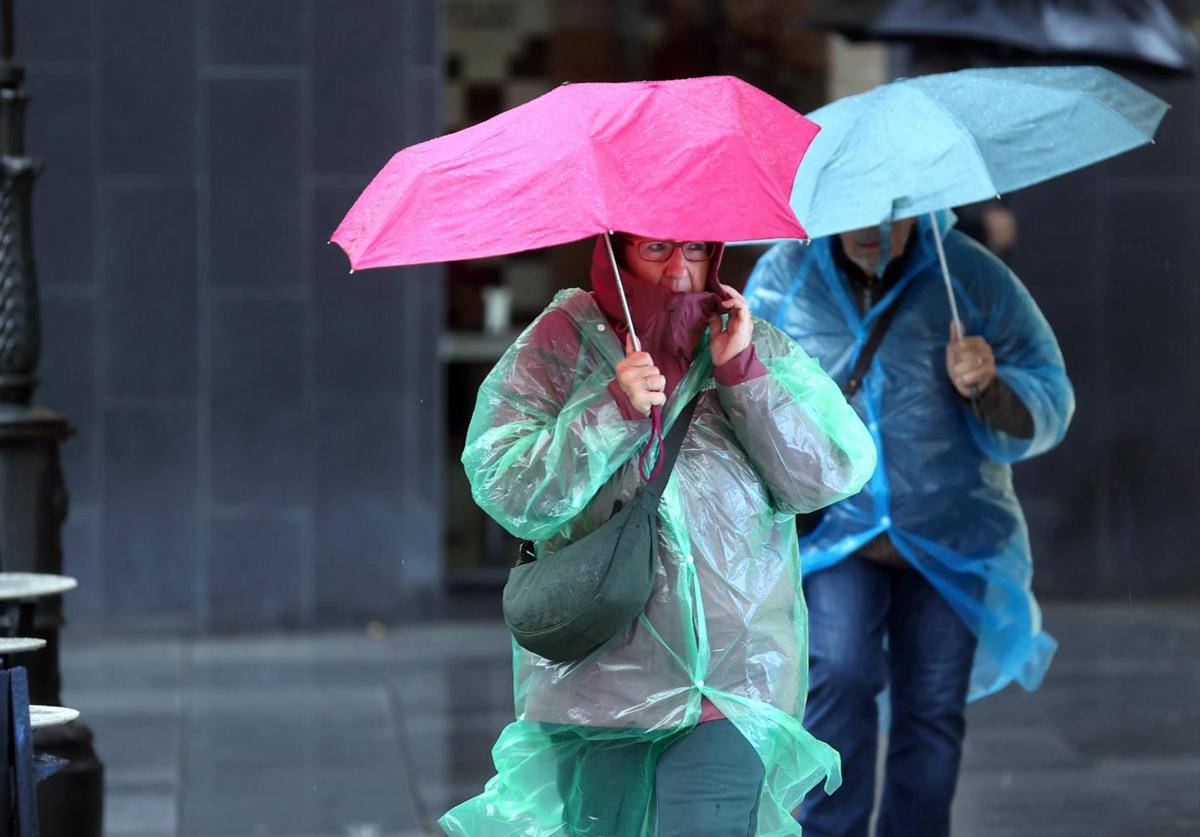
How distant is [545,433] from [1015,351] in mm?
1770

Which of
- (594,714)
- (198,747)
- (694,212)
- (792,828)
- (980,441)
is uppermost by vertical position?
(694,212)

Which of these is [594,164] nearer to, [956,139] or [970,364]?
[956,139]

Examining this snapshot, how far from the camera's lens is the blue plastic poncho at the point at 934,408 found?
501 cm

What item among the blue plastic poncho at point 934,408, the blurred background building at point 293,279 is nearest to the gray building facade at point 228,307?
the blurred background building at point 293,279

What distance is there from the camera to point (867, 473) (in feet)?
12.8

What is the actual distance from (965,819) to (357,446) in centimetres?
411

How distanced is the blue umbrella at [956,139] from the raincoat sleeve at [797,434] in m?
0.77

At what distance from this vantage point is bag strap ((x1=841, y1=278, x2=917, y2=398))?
5.02 meters

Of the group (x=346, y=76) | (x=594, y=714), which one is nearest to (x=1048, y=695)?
(x=346, y=76)

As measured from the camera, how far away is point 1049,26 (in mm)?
8102

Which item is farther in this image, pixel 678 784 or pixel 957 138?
pixel 957 138

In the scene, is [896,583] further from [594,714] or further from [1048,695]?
[1048,695]

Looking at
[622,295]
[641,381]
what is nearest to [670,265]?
[622,295]

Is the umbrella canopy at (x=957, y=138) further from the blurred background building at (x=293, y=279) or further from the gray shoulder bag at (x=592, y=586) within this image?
the blurred background building at (x=293, y=279)
